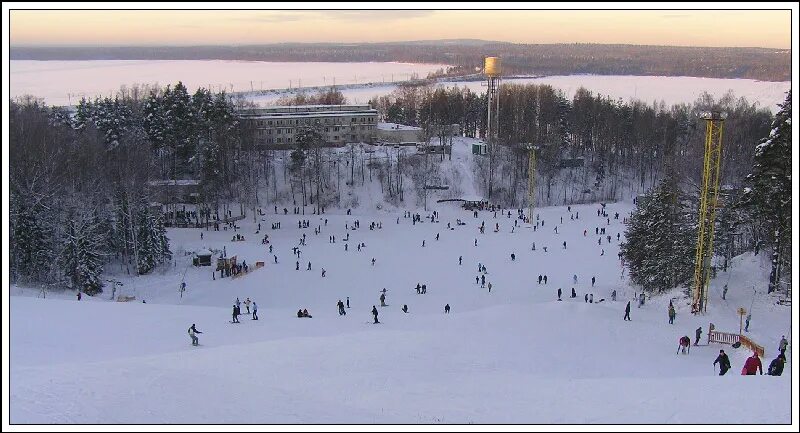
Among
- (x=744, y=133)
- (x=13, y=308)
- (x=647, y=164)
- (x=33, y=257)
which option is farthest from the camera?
(x=647, y=164)

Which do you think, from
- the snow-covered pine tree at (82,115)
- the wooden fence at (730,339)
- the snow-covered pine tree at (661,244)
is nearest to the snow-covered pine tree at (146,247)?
the snow-covered pine tree at (82,115)

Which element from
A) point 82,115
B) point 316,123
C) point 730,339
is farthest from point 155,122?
point 730,339

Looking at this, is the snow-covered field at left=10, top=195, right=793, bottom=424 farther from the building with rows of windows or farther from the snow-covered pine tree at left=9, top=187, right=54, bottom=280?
the building with rows of windows

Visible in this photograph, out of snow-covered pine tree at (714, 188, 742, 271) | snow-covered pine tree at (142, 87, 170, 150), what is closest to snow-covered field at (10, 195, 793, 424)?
snow-covered pine tree at (714, 188, 742, 271)

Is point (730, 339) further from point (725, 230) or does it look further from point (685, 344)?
point (725, 230)

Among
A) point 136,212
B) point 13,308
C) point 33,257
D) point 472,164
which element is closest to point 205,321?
point 13,308

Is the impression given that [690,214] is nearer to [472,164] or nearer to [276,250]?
[276,250]
